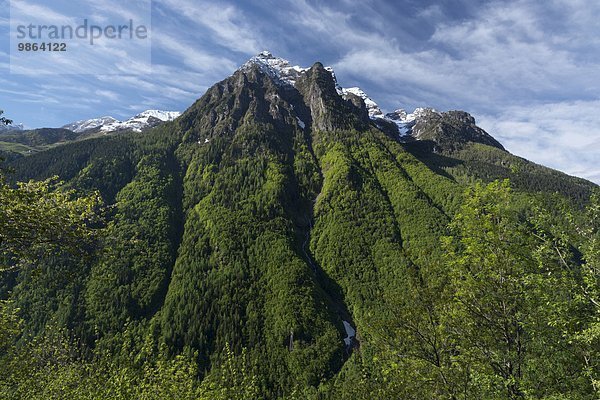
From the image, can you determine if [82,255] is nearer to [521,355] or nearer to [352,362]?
[521,355]

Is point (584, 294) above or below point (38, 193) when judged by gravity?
below

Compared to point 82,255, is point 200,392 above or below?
below

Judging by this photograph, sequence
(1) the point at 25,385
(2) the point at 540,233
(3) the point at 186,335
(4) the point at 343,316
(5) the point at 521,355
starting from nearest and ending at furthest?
(5) the point at 521,355
(2) the point at 540,233
(1) the point at 25,385
(3) the point at 186,335
(4) the point at 343,316

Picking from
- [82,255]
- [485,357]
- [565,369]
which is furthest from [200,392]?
[565,369]

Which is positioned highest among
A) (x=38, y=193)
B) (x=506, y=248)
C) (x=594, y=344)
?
(x=38, y=193)

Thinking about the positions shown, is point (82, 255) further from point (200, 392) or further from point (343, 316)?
point (343, 316)

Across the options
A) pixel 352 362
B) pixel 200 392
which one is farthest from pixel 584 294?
pixel 352 362

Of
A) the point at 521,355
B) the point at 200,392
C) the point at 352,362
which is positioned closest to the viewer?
the point at 521,355

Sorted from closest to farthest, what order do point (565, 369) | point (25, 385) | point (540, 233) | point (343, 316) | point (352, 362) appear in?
point (565, 369) < point (540, 233) < point (25, 385) < point (352, 362) < point (343, 316)

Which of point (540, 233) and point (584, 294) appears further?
point (540, 233)
